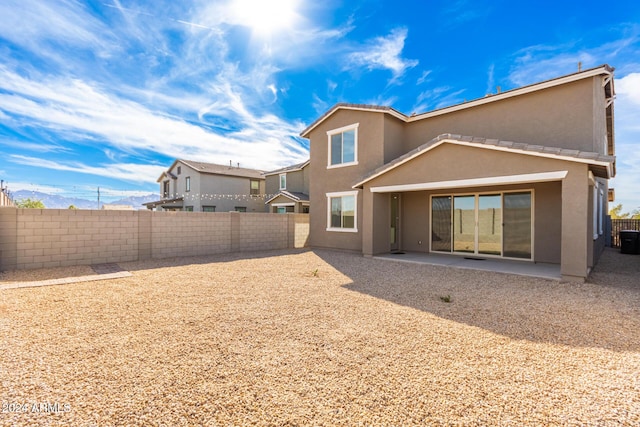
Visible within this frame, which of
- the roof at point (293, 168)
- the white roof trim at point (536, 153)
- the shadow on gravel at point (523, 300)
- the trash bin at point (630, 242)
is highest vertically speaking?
the roof at point (293, 168)

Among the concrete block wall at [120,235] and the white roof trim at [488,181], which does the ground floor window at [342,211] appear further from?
the concrete block wall at [120,235]

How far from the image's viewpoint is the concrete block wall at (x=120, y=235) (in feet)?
25.9

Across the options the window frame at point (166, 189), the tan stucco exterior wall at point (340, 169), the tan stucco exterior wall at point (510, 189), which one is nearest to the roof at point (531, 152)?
the tan stucco exterior wall at point (510, 189)

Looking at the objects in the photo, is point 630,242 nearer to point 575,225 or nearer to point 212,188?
point 575,225

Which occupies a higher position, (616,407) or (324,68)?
Answer: (324,68)

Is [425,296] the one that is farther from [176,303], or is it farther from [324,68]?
[324,68]

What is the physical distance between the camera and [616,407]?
2.37 metres

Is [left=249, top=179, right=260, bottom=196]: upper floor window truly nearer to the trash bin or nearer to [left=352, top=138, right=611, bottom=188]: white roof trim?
[left=352, top=138, right=611, bottom=188]: white roof trim

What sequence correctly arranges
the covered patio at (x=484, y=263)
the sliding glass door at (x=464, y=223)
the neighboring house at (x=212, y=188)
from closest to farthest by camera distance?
the covered patio at (x=484, y=263), the sliding glass door at (x=464, y=223), the neighboring house at (x=212, y=188)

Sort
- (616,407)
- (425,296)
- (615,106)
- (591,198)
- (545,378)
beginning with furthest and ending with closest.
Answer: (615,106) < (591,198) < (425,296) < (545,378) < (616,407)

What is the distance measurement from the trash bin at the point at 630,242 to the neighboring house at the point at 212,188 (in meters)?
25.8

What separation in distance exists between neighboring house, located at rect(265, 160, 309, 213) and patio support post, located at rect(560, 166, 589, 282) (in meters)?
14.8

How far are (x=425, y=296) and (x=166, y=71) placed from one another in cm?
1443

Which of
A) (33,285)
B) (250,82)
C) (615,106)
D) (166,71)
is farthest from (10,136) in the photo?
(615,106)
